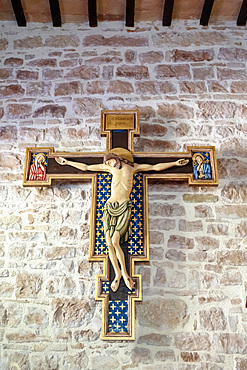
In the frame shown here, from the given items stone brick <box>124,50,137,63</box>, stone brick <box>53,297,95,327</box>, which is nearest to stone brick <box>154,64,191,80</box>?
stone brick <box>124,50,137,63</box>

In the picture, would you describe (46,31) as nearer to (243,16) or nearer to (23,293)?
(243,16)

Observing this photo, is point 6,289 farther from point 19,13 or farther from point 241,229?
point 19,13

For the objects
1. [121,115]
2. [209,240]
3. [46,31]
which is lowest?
[209,240]

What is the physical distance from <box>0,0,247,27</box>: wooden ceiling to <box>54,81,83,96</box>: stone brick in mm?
864

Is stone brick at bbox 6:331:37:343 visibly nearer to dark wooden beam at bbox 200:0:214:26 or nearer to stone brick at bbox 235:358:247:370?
stone brick at bbox 235:358:247:370

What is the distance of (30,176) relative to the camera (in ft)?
13.7

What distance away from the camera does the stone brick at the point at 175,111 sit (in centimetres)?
473

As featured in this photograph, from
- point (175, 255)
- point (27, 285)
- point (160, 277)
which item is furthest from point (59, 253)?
point (175, 255)

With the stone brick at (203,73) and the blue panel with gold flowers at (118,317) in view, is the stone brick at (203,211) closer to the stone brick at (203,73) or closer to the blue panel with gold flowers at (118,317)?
the blue panel with gold flowers at (118,317)

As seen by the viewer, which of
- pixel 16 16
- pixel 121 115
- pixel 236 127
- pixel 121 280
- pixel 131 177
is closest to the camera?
pixel 121 280

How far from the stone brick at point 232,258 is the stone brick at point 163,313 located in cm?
54

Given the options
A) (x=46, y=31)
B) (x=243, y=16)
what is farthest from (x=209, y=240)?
(x=46, y=31)

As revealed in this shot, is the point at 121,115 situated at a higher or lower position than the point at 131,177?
higher

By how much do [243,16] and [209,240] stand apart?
2806 mm
